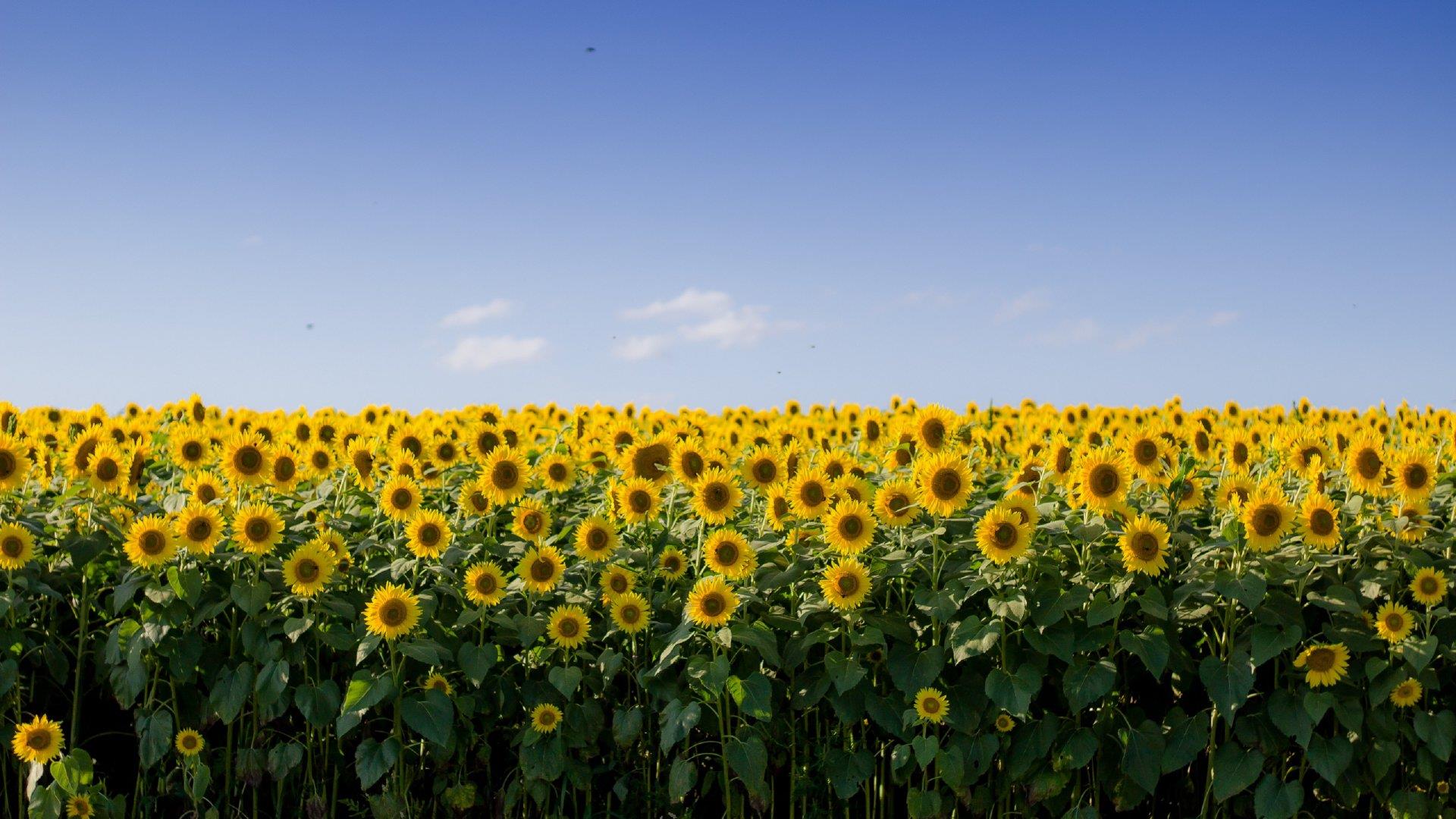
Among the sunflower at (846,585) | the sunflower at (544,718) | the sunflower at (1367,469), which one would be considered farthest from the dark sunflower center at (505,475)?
the sunflower at (1367,469)

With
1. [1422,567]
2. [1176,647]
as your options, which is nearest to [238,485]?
[1176,647]

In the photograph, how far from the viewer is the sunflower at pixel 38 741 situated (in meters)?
5.27

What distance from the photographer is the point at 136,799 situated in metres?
5.57

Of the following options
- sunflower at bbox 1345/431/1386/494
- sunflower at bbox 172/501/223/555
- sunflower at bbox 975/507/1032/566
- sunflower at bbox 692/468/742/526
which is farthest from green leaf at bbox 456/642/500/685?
sunflower at bbox 1345/431/1386/494

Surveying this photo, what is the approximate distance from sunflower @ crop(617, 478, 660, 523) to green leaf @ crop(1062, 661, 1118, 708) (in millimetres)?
1783

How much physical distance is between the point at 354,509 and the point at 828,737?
8.66 ft

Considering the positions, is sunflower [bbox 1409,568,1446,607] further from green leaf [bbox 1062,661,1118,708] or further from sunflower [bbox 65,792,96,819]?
sunflower [bbox 65,792,96,819]

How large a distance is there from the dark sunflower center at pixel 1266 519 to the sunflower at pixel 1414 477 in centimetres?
74

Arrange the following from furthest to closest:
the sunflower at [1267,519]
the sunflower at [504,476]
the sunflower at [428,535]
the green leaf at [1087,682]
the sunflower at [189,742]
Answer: the sunflower at [504,476], the sunflower at [189,742], the sunflower at [428,535], the sunflower at [1267,519], the green leaf at [1087,682]

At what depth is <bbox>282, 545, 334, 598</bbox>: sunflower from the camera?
500 cm

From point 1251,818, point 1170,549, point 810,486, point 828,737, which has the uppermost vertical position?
point 810,486

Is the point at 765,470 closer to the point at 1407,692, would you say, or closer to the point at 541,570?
the point at 541,570

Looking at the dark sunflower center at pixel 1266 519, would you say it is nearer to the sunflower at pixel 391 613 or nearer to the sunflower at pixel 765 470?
the sunflower at pixel 765 470

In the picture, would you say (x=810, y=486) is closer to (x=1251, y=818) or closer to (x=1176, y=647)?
(x=1176, y=647)
